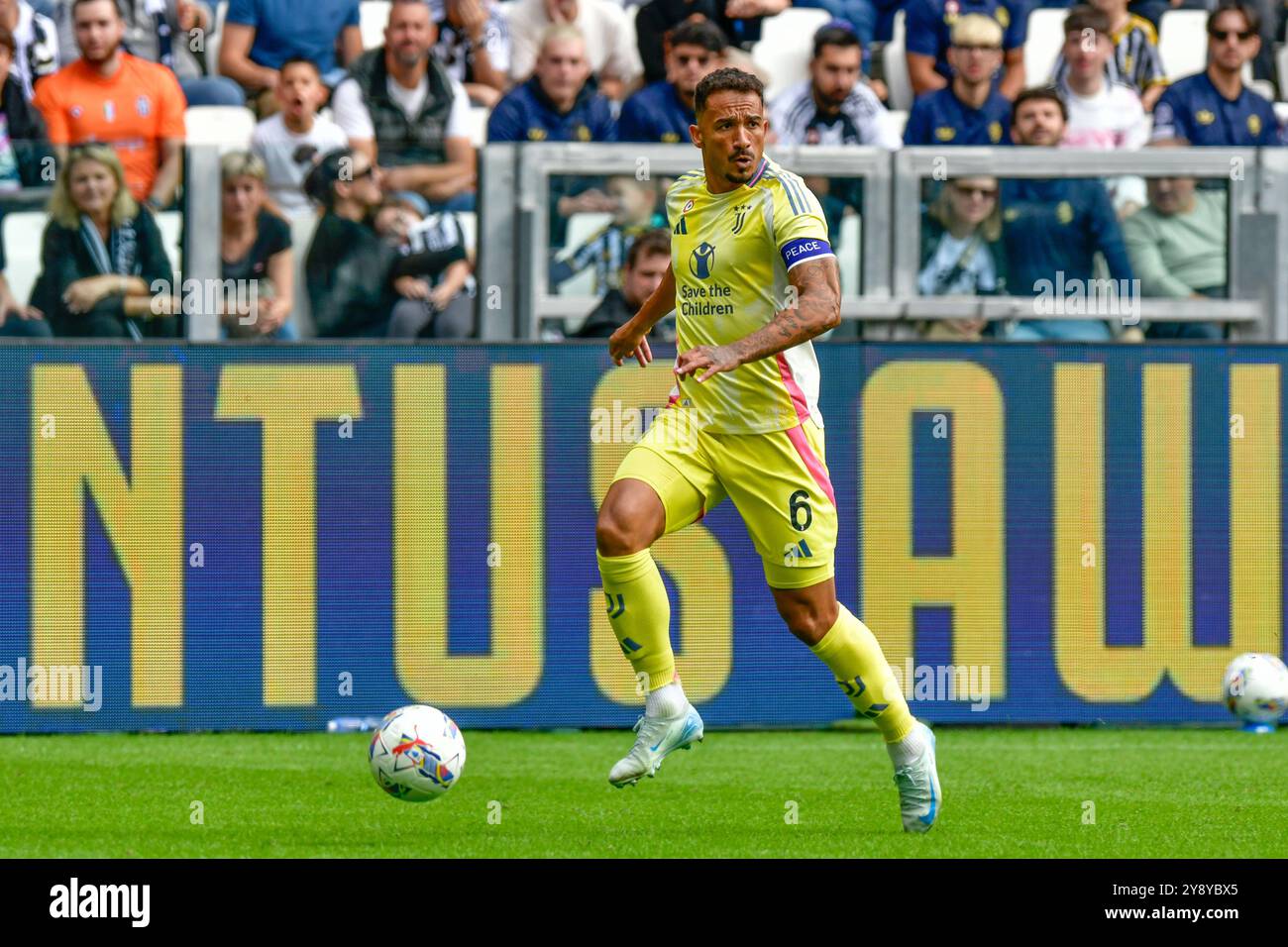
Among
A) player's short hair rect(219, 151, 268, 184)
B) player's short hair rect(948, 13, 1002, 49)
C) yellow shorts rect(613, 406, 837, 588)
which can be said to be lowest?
yellow shorts rect(613, 406, 837, 588)

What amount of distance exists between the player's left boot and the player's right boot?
29.6 inches

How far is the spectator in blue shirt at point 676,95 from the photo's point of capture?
40.2 feet

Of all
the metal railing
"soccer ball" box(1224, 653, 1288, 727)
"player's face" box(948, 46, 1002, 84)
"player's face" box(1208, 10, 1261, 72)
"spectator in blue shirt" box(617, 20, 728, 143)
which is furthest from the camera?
"player's face" box(1208, 10, 1261, 72)

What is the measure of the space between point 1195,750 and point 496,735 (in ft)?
11.6

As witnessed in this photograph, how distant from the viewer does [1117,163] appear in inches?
444

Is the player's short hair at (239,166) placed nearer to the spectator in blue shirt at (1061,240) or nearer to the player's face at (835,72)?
the player's face at (835,72)

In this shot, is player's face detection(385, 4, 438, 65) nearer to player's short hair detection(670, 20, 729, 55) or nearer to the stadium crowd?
the stadium crowd

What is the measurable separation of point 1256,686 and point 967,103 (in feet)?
14.0

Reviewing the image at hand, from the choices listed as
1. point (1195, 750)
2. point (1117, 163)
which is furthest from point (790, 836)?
point (1117, 163)

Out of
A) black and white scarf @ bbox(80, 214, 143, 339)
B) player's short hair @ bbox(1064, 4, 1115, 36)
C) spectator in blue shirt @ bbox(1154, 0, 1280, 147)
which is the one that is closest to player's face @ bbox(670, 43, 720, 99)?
player's short hair @ bbox(1064, 4, 1115, 36)

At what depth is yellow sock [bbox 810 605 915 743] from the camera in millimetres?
7441

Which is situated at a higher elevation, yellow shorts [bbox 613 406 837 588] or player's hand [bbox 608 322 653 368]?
player's hand [bbox 608 322 653 368]

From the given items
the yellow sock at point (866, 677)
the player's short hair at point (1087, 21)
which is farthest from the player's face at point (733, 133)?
the player's short hair at point (1087, 21)
